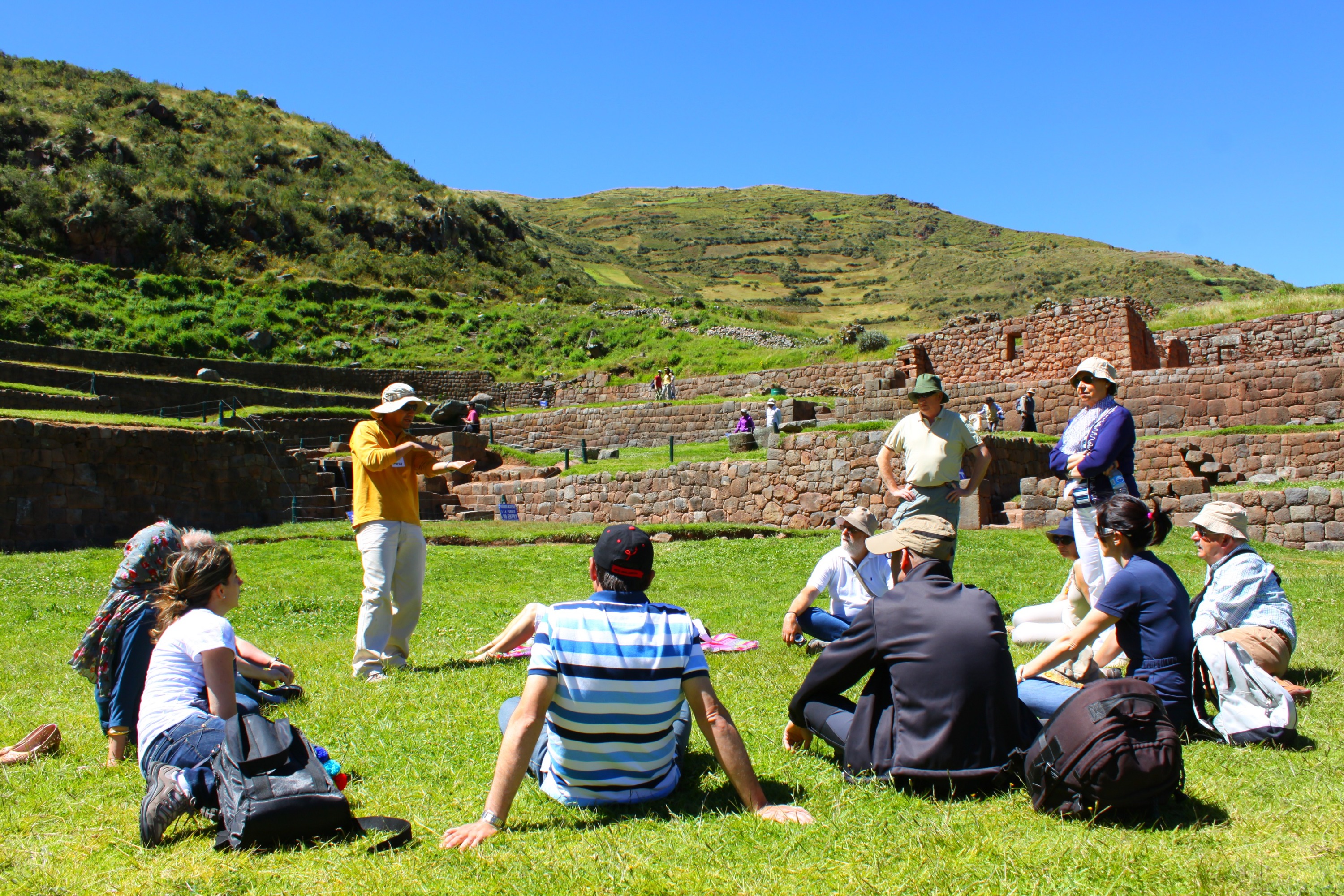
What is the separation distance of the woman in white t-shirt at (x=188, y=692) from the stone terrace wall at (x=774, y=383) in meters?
22.9

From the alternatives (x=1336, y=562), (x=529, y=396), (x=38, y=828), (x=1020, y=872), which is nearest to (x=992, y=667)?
(x=1020, y=872)

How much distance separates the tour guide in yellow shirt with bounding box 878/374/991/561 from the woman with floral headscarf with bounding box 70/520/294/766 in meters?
4.86

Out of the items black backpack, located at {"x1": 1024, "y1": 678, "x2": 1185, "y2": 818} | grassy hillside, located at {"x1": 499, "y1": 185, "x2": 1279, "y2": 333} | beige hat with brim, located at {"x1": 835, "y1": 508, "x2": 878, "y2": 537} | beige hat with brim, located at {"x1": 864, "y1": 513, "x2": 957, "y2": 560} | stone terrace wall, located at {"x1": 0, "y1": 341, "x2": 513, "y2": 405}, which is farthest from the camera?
grassy hillside, located at {"x1": 499, "y1": 185, "x2": 1279, "y2": 333}

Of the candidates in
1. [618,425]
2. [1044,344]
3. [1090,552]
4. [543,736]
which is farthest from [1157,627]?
[618,425]

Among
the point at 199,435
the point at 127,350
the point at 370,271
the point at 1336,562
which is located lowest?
the point at 1336,562

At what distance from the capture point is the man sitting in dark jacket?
364cm

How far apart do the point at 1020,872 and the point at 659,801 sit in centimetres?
147

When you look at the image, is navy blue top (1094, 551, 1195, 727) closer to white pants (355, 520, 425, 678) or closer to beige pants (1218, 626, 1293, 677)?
beige pants (1218, 626, 1293, 677)

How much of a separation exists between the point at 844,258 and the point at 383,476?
103263 millimetres

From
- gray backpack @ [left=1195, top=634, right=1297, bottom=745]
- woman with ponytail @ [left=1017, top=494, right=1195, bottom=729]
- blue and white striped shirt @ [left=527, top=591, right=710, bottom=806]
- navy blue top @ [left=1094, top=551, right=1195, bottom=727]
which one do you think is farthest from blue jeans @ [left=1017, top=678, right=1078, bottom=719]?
blue and white striped shirt @ [left=527, top=591, right=710, bottom=806]

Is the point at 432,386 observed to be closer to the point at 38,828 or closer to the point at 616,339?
the point at 616,339

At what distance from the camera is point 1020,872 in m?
3.04

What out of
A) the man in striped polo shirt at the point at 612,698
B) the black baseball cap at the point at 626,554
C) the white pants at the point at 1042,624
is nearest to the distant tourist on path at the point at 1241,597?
the white pants at the point at 1042,624

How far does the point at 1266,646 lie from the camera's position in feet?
16.8
